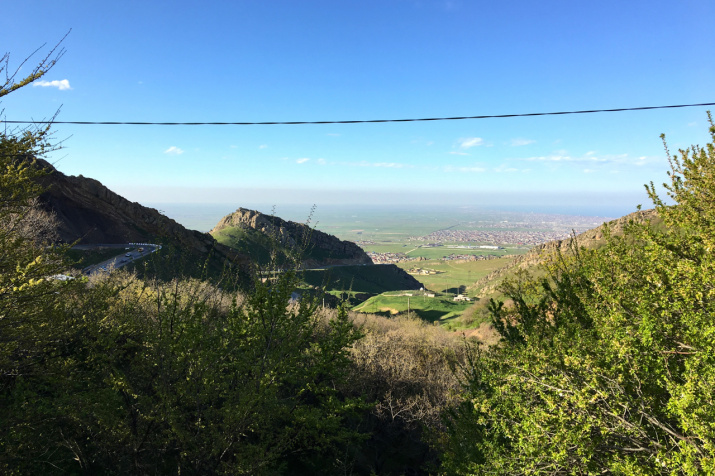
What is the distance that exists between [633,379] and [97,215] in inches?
2213

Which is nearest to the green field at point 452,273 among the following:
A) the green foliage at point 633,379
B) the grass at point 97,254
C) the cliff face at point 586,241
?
the cliff face at point 586,241

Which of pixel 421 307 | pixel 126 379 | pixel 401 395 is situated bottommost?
pixel 421 307

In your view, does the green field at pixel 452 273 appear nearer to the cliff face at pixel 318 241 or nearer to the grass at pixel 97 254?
the cliff face at pixel 318 241

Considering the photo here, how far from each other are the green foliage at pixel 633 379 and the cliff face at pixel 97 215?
127ft

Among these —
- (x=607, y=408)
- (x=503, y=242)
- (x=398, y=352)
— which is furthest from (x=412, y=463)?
(x=503, y=242)

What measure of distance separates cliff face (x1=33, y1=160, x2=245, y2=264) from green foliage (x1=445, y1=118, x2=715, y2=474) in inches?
1527

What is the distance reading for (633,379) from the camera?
6.05 meters

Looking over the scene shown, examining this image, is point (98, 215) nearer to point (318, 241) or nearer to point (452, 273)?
point (318, 241)

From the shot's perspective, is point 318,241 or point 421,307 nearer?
point 421,307

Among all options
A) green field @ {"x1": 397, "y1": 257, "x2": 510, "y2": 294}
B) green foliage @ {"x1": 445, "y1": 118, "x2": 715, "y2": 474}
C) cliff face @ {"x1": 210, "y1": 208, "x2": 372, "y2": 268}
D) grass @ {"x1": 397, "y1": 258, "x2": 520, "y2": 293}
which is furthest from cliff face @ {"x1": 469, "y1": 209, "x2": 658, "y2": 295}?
cliff face @ {"x1": 210, "y1": 208, "x2": 372, "y2": 268}

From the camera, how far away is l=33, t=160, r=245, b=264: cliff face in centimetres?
4172

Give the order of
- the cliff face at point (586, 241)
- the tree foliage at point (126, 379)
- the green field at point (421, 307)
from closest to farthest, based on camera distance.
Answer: the tree foliage at point (126, 379) < the cliff face at point (586, 241) < the green field at point (421, 307)

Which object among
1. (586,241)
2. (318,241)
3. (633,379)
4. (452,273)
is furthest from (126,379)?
(452,273)

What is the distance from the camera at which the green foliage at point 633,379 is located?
502cm
